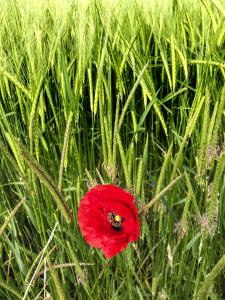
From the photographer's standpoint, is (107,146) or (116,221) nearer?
(116,221)

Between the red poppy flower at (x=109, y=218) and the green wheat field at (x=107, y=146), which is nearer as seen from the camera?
the red poppy flower at (x=109, y=218)

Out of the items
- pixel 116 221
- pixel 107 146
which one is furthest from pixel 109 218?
pixel 107 146

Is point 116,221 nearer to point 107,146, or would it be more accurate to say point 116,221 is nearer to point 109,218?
point 109,218

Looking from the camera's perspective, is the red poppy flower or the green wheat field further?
the green wheat field

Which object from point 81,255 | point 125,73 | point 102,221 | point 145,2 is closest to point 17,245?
point 81,255

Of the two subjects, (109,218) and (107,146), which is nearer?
(109,218)

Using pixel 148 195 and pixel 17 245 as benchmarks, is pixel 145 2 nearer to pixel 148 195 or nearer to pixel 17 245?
pixel 148 195

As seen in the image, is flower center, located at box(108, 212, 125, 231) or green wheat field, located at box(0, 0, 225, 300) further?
green wheat field, located at box(0, 0, 225, 300)

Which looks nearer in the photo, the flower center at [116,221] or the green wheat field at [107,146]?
the flower center at [116,221]
